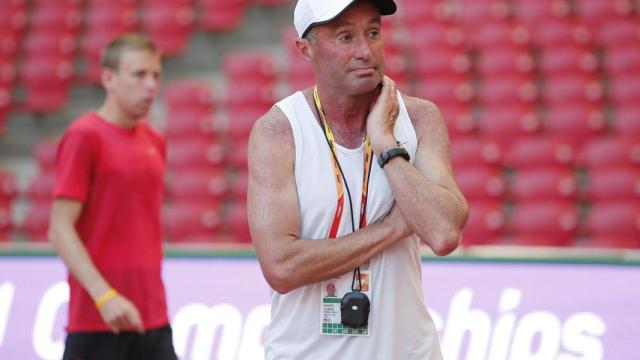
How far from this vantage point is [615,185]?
857cm

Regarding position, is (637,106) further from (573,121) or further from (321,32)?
(321,32)

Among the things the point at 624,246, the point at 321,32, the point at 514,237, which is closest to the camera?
the point at 321,32

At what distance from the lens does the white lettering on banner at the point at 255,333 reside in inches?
185

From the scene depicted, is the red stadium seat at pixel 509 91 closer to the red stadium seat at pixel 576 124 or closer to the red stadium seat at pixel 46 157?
the red stadium seat at pixel 576 124

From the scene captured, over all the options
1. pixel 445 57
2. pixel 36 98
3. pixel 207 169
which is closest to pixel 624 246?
pixel 445 57

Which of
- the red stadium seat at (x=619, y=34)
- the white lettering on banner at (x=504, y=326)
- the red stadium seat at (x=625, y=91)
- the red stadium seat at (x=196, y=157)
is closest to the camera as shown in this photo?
the white lettering on banner at (x=504, y=326)

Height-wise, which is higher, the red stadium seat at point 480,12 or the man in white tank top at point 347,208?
the red stadium seat at point 480,12

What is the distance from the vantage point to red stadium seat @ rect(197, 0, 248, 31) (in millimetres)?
11641

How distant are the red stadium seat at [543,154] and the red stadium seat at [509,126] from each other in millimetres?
379

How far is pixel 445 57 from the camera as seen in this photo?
33.7ft

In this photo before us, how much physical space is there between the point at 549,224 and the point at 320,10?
622cm

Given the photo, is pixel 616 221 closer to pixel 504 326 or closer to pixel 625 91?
pixel 625 91

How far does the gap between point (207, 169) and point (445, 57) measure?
285 cm

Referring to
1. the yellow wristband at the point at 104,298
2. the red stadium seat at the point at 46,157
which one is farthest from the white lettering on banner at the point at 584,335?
the red stadium seat at the point at 46,157
